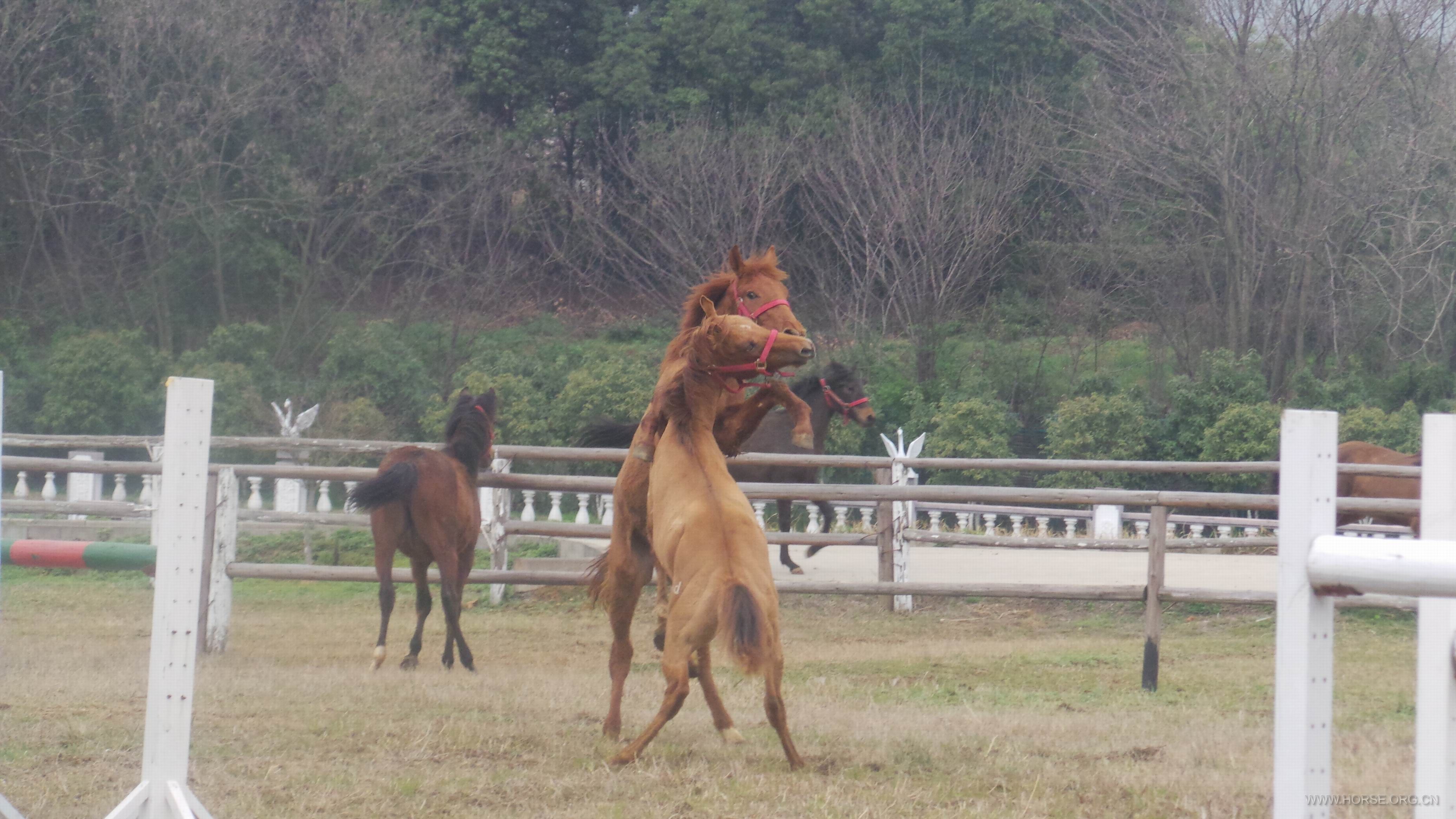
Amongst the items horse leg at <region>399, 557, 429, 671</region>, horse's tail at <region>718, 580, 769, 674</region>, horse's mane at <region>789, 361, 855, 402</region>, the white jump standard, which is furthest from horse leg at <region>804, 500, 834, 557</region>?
the white jump standard

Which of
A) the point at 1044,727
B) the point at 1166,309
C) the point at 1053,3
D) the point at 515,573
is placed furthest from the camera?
the point at 1053,3

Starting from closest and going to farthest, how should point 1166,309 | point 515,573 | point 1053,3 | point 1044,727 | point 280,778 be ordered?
point 280,778, point 1044,727, point 515,573, point 1166,309, point 1053,3

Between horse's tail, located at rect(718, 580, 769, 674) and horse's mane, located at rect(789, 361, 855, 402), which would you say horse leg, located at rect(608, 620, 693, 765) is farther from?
horse's mane, located at rect(789, 361, 855, 402)

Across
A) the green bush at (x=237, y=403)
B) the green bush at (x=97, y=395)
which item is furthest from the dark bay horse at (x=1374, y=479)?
the green bush at (x=97, y=395)

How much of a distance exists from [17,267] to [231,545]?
17202 mm

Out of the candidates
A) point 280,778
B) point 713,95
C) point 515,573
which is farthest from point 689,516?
point 713,95

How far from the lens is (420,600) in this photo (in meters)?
7.27

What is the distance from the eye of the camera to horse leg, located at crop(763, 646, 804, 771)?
161 inches

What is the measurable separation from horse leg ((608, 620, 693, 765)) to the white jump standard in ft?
8.86

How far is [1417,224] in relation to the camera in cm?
1759

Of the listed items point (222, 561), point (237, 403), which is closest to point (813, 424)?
point (222, 561)

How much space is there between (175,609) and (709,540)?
→ 1833mm

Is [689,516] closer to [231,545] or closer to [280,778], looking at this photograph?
[280,778]

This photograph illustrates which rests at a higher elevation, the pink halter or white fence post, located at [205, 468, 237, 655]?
the pink halter
